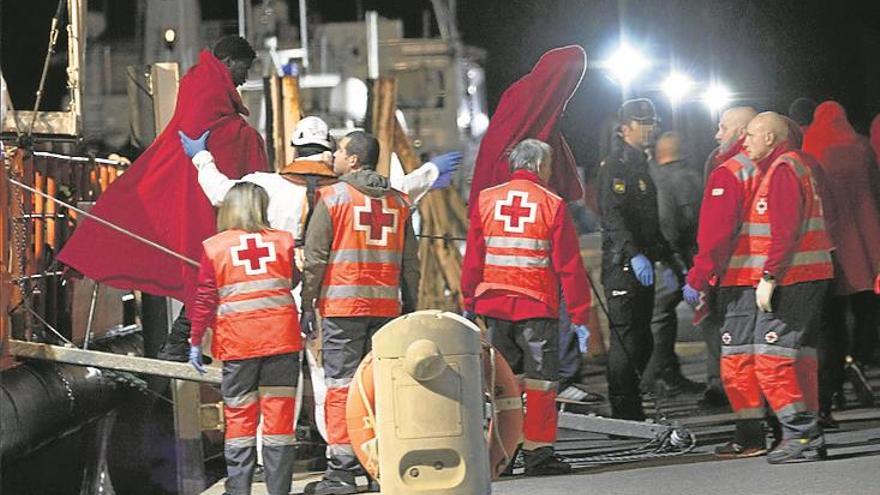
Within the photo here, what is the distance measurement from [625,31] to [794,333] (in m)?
19.5

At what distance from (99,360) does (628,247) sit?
356cm

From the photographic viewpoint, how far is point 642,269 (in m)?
Result: 11.6

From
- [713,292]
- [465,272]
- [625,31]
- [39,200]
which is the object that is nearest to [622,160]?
[713,292]

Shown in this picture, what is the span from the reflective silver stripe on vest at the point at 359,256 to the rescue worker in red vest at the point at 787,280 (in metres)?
2.05

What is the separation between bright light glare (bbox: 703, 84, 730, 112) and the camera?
25.8m

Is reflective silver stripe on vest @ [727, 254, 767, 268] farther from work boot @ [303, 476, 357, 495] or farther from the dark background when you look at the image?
the dark background

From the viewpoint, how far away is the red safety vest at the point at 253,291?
880cm

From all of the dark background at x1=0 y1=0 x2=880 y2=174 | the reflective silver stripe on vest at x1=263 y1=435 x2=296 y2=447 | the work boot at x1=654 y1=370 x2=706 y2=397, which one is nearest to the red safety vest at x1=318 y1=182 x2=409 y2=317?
the reflective silver stripe on vest at x1=263 y1=435 x2=296 y2=447

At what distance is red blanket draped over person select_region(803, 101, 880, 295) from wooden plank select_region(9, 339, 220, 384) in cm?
410

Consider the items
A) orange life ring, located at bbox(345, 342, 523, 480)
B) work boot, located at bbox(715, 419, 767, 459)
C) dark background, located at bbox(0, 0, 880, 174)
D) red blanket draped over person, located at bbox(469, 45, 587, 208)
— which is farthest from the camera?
dark background, located at bbox(0, 0, 880, 174)

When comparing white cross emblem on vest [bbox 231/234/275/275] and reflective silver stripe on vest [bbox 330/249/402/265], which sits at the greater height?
white cross emblem on vest [bbox 231/234/275/275]

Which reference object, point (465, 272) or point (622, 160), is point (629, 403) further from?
point (465, 272)

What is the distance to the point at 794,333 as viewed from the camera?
32.0 feet

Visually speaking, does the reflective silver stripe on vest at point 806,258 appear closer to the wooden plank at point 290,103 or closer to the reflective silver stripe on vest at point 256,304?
the reflective silver stripe on vest at point 256,304
